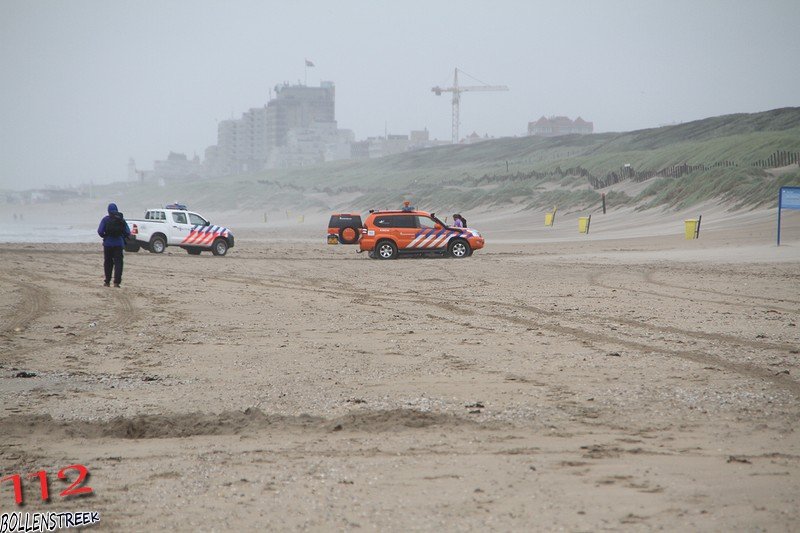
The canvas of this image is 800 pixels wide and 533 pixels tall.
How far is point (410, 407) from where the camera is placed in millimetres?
7730

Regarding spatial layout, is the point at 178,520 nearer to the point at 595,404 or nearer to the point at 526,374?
the point at 595,404

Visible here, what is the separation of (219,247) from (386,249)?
6.92m

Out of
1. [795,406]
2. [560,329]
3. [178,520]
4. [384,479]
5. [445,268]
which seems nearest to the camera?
[178,520]

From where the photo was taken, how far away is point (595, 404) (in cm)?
782

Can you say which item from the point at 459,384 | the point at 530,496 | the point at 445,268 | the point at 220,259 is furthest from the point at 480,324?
the point at 220,259

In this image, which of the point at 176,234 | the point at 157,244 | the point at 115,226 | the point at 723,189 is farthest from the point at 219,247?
the point at 723,189

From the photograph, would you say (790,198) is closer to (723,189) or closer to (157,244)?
(723,189)

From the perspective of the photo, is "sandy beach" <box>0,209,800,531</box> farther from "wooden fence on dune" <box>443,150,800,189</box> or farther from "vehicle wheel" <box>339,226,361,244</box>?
"wooden fence on dune" <box>443,150,800,189</box>

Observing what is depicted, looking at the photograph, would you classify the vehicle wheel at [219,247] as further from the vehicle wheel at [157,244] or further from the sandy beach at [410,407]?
the sandy beach at [410,407]

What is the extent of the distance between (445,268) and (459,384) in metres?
16.4

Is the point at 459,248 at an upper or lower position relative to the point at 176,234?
lower

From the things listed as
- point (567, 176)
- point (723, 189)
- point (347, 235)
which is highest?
point (567, 176)

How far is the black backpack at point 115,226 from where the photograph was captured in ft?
59.7

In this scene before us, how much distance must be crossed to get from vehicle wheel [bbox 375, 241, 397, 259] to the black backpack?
39.9ft
